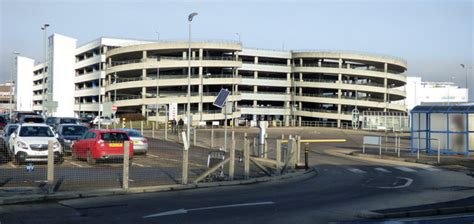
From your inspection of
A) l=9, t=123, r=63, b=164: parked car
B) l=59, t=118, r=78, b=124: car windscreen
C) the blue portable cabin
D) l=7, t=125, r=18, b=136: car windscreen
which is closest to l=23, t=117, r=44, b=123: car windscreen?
l=59, t=118, r=78, b=124: car windscreen

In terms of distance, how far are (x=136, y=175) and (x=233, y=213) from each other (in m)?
6.62

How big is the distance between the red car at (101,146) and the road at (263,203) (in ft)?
22.3

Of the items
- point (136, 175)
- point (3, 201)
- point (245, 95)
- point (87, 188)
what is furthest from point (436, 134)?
point (245, 95)

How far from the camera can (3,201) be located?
1245 cm

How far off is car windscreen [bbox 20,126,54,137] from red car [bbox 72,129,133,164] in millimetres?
1389

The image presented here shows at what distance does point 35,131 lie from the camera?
2220cm

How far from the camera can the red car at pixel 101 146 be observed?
829 inches

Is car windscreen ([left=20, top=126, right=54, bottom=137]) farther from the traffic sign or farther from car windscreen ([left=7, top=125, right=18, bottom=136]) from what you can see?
the traffic sign

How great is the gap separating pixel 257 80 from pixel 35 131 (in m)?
79.1

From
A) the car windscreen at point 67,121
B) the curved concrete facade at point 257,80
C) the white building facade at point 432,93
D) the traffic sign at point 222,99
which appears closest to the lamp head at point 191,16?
the traffic sign at point 222,99

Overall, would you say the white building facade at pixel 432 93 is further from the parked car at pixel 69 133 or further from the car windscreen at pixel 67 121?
the parked car at pixel 69 133

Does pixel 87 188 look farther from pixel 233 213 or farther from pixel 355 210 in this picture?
pixel 355 210

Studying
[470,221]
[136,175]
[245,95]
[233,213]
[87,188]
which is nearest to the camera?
[470,221]

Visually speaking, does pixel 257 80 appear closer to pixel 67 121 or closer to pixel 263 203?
pixel 67 121
